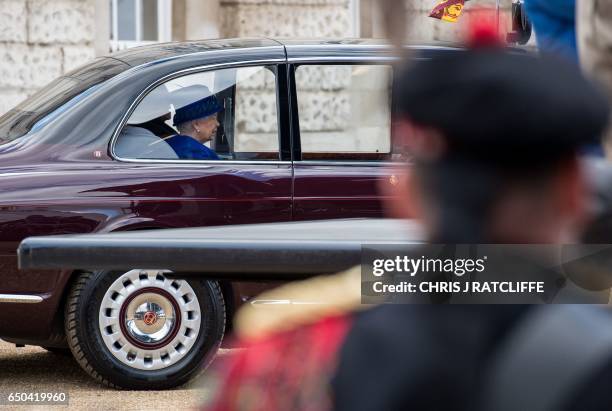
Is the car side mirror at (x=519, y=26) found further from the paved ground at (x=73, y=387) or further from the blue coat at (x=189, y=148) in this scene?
the paved ground at (x=73, y=387)

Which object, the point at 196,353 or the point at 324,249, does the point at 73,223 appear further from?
the point at 324,249

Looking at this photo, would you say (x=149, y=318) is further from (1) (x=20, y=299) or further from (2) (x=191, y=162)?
(2) (x=191, y=162)

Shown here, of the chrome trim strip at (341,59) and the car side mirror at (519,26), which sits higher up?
the car side mirror at (519,26)

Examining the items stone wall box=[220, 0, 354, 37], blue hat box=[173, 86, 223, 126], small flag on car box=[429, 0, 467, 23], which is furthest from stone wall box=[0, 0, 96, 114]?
blue hat box=[173, 86, 223, 126]

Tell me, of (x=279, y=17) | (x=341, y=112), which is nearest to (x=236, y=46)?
(x=341, y=112)

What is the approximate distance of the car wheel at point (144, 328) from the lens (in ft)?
21.2

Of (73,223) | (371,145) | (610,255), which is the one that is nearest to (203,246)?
(610,255)

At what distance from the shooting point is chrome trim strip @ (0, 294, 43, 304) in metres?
6.33

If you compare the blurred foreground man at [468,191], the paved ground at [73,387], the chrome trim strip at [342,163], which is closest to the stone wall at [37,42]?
the paved ground at [73,387]

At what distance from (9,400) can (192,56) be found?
1.81 metres

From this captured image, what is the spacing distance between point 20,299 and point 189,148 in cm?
106

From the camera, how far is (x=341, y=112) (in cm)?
682

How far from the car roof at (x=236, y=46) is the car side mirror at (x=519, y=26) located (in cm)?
64

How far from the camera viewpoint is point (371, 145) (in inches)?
274
